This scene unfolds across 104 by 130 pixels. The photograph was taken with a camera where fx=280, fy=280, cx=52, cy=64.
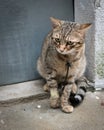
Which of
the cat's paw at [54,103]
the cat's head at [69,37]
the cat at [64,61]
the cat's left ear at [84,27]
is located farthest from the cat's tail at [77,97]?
the cat's left ear at [84,27]

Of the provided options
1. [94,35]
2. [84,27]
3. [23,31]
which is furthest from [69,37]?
[23,31]

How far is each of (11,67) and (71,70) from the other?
74 cm

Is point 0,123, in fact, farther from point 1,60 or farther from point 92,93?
point 92,93

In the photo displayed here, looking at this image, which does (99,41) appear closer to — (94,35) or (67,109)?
(94,35)

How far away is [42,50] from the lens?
2928mm

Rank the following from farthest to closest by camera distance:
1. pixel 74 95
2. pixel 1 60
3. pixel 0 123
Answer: pixel 1 60, pixel 74 95, pixel 0 123

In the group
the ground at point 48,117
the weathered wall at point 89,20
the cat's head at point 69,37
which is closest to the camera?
the cat's head at point 69,37

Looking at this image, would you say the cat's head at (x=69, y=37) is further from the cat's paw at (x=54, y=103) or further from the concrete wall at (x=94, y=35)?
the cat's paw at (x=54, y=103)

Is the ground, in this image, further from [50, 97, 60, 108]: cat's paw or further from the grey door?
the grey door

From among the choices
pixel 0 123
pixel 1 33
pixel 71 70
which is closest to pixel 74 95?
pixel 71 70

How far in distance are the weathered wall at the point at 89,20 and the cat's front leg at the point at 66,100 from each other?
1.31ft

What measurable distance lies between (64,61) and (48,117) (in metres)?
0.55

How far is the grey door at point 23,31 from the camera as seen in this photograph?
2.87m

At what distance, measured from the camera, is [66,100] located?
2.70m
